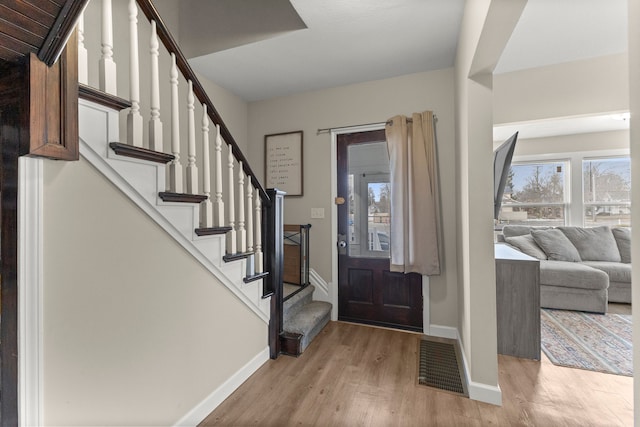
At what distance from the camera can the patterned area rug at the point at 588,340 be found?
6.83 ft

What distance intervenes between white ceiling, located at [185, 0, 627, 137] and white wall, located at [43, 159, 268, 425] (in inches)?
67.2

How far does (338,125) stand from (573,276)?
10.3ft

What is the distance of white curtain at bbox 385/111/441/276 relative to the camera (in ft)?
8.49

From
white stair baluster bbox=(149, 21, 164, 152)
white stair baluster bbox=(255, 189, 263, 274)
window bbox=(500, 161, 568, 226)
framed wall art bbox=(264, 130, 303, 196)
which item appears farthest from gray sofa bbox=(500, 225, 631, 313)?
white stair baluster bbox=(149, 21, 164, 152)

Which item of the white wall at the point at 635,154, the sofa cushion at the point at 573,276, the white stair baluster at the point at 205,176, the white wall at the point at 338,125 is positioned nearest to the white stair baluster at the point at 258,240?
the white stair baluster at the point at 205,176

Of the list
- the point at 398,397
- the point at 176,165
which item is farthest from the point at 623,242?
the point at 176,165

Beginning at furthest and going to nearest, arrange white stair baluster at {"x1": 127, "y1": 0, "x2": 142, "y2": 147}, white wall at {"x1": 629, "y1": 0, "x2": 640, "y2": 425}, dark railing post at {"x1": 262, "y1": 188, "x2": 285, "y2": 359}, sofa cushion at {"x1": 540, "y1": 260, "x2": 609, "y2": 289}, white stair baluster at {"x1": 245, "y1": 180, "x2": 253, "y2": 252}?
1. sofa cushion at {"x1": 540, "y1": 260, "x2": 609, "y2": 289}
2. dark railing post at {"x1": 262, "y1": 188, "x2": 285, "y2": 359}
3. white stair baluster at {"x1": 245, "y1": 180, "x2": 253, "y2": 252}
4. white stair baluster at {"x1": 127, "y1": 0, "x2": 142, "y2": 147}
5. white wall at {"x1": 629, "y1": 0, "x2": 640, "y2": 425}

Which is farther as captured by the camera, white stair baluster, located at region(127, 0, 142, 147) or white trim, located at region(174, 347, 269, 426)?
white trim, located at region(174, 347, 269, 426)

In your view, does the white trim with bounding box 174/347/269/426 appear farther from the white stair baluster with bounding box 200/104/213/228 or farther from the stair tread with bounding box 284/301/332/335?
the white stair baluster with bounding box 200/104/213/228

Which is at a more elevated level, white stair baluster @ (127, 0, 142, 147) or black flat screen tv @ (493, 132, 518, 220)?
white stair baluster @ (127, 0, 142, 147)

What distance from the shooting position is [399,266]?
268 centimetres

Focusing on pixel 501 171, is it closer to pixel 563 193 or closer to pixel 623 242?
pixel 623 242

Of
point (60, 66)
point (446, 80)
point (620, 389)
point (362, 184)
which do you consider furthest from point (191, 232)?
point (620, 389)

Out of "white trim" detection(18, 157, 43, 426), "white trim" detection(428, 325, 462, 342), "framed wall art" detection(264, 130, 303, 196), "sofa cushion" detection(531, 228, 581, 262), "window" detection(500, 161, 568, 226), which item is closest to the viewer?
"white trim" detection(18, 157, 43, 426)
